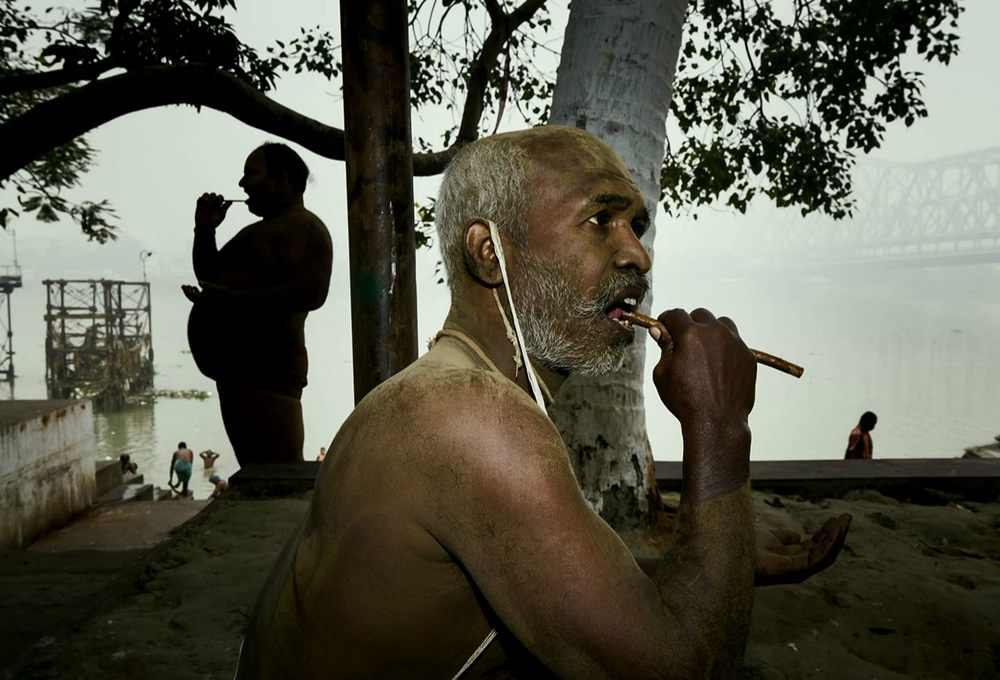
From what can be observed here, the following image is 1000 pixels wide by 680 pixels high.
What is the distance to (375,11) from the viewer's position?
270 cm

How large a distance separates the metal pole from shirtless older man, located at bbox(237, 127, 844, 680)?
3.75 ft

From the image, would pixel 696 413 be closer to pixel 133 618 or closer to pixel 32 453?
pixel 133 618

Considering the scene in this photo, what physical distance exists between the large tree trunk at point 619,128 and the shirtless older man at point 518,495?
6.38ft

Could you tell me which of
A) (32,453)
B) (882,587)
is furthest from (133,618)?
(32,453)

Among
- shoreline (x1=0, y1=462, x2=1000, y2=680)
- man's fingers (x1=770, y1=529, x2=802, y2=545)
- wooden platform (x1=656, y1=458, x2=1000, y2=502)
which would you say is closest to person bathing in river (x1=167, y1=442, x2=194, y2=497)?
shoreline (x1=0, y1=462, x2=1000, y2=680)

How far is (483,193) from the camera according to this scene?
Result: 1.71 metres

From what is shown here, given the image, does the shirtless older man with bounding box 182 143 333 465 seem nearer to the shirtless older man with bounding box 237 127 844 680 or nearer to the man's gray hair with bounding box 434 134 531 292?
the man's gray hair with bounding box 434 134 531 292

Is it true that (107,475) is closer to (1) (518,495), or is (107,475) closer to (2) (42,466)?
(2) (42,466)

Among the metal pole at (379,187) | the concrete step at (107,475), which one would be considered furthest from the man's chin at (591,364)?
the concrete step at (107,475)

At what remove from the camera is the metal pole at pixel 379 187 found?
108 inches

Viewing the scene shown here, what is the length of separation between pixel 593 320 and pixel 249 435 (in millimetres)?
3748

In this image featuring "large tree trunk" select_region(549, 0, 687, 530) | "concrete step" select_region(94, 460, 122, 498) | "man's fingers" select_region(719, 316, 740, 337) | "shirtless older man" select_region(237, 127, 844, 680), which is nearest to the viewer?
"shirtless older man" select_region(237, 127, 844, 680)

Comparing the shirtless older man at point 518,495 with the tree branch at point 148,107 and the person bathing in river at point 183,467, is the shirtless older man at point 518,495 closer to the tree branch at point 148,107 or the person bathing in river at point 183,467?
the tree branch at point 148,107

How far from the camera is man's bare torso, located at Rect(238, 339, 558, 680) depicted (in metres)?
1.28
